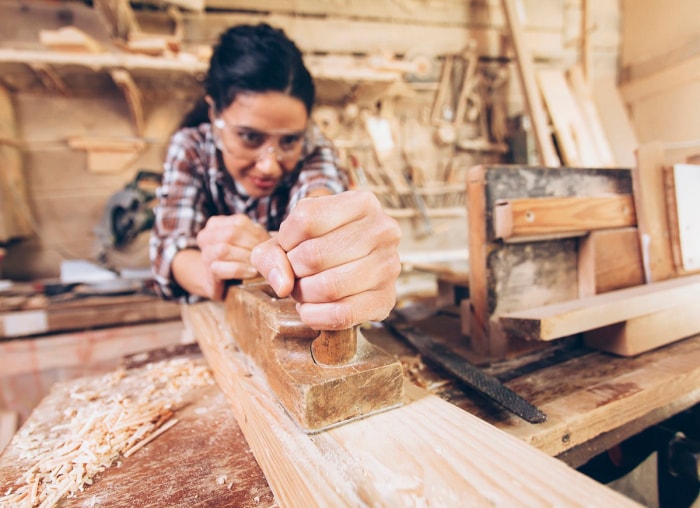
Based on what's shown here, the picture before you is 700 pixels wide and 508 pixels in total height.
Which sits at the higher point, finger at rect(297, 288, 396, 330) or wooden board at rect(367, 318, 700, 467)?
finger at rect(297, 288, 396, 330)

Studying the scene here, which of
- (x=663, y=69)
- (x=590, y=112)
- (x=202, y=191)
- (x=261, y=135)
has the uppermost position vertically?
(x=663, y=69)

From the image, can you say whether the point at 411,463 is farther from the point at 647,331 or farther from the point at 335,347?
the point at 647,331

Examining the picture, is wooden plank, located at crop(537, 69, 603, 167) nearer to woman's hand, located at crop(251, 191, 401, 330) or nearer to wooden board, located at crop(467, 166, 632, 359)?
wooden board, located at crop(467, 166, 632, 359)

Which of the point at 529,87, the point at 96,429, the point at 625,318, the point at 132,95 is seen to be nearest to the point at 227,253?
the point at 96,429

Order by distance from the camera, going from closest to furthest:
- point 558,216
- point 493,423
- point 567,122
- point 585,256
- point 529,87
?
1. point 493,423
2. point 558,216
3. point 585,256
4. point 529,87
5. point 567,122

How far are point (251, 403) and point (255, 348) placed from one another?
180 mm

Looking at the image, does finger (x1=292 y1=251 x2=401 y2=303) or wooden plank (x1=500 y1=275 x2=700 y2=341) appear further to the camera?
wooden plank (x1=500 y1=275 x2=700 y2=341)

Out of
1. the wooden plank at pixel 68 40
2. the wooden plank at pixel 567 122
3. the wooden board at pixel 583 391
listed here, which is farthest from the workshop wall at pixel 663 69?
the wooden plank at pixel 68 40

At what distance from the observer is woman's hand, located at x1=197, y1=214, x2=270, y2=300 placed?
3.62ft

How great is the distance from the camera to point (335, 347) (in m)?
0.64

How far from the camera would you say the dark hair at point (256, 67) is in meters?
1.46

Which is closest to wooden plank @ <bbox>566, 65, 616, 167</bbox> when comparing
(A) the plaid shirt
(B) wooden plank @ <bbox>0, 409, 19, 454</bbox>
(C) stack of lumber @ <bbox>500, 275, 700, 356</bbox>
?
(C) stack of lumber @ <bbox>500, 275, 700, 356</bbox>

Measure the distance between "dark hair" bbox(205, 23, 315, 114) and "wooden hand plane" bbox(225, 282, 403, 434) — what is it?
1052 mm

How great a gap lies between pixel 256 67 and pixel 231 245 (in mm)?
786
